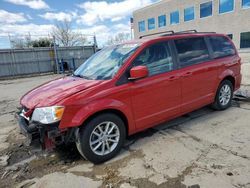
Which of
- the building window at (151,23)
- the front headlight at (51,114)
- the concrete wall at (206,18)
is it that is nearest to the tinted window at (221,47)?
the front headlight at (51,114)

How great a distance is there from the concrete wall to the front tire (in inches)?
1061

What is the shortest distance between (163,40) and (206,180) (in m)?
2.43

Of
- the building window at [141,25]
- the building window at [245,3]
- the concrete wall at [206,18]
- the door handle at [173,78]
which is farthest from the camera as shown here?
the building window at [141,25]

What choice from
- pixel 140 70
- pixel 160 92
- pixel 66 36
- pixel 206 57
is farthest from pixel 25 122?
pixel 66 36

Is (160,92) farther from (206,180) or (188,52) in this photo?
(206,180)

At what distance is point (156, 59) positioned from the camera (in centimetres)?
375

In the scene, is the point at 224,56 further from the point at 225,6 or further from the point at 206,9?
the point at 206,9

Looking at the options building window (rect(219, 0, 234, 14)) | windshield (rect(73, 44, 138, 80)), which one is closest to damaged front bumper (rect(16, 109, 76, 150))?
windshield (rect(73, 44, 138, 80))

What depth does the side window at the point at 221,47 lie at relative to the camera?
185 inches

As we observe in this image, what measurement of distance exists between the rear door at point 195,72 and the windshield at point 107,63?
40.7 inches

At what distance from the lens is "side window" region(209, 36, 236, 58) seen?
15.5ft

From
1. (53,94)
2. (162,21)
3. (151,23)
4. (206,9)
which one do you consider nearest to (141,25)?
(151,23)

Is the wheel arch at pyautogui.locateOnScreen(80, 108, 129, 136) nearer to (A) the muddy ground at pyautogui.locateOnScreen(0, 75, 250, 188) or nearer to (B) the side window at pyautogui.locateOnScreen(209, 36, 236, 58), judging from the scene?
(A) the muddy ground at pyautogui.locateOnScreen(0, 75, 250, 188)

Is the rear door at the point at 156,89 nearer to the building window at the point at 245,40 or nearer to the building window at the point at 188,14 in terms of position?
the building window at the point at 245,40
